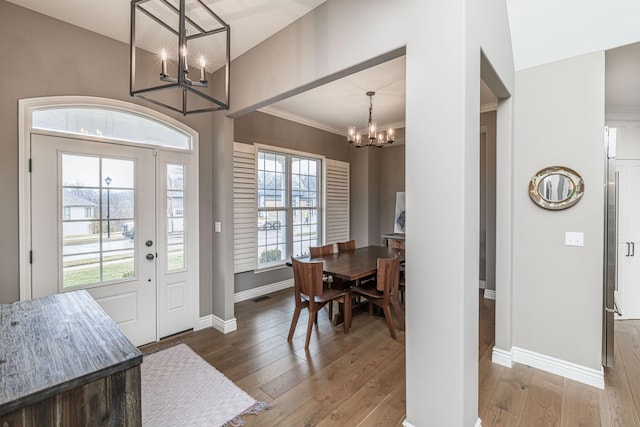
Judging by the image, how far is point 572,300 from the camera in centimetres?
239

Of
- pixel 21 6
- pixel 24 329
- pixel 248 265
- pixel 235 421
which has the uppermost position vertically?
pixel 21 6

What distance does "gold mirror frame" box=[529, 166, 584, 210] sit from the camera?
2342 millimetres

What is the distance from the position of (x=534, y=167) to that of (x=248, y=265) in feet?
11.9

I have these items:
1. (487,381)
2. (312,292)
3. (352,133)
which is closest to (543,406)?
(487,381)

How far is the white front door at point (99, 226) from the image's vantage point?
2445 millimetres

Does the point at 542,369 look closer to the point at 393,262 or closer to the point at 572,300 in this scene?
the point at 572,300

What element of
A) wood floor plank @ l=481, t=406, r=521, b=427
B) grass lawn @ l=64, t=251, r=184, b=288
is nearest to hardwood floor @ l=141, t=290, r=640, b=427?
wood floor plank @ l=481, t=406, r=521, b=427

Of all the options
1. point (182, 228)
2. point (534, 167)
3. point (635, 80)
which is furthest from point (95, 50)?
point (635, 80)

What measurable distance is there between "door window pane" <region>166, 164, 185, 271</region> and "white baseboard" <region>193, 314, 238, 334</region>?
671 mm

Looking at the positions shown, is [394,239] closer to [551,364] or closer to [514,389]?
[551,364]

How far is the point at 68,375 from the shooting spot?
3.13 feet

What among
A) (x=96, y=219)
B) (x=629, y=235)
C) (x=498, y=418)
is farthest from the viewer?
(x=629, y=235)

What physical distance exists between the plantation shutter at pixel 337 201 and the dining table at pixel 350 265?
4.42 ft

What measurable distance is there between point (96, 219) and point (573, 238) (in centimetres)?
409
